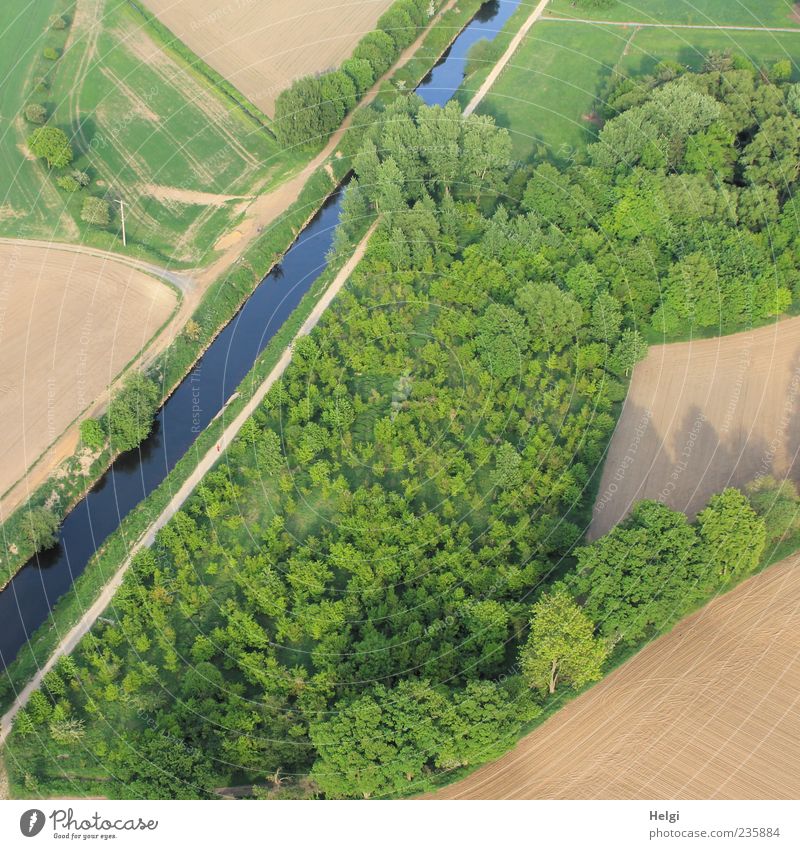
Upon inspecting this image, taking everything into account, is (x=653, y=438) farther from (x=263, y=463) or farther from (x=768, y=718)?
(x=263, y=463)

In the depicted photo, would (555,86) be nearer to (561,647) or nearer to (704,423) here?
(704,423)

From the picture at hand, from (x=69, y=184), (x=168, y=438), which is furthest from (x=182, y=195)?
(x=168, y=438)

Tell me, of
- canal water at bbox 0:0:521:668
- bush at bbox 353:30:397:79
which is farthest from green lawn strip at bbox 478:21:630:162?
canal water at bbox 0:0:521:668

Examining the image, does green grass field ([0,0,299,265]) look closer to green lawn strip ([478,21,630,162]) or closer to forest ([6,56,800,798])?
forest ([6,56,800,798])

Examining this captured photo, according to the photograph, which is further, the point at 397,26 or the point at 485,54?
the point at 485,54

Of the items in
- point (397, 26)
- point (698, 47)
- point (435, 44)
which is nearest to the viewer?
point (698, 47)

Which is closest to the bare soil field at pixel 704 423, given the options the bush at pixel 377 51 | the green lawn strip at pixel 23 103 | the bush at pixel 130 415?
the bush at pixel 130 415
